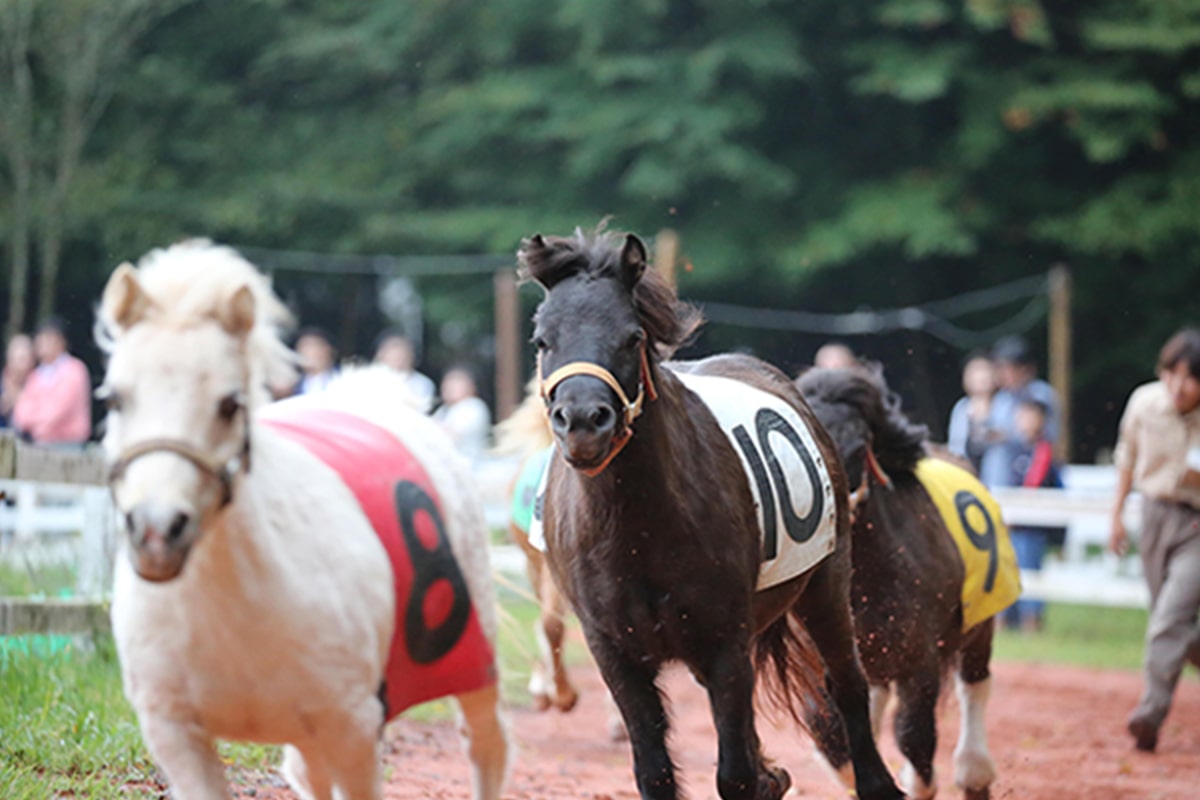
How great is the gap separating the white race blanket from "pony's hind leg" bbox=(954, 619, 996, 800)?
175 cm

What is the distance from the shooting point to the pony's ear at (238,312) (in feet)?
10.3

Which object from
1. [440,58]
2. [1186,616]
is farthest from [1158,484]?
[440,58]

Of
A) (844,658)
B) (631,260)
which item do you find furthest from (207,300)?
(844,658)

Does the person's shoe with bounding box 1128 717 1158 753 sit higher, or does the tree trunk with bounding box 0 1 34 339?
the tree trunk with bounding box 0 1 34 339

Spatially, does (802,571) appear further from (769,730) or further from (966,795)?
(769,730)

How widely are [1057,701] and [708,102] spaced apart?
12.5 metres

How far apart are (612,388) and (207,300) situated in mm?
1347

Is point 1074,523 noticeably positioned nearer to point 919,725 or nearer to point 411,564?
point 919,725

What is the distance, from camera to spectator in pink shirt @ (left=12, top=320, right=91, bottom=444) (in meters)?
12.6

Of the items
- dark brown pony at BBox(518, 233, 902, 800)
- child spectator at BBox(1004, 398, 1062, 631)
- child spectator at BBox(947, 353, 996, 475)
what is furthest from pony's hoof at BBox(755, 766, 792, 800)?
child spectator at BBox(1004, 398, 1062, 631)

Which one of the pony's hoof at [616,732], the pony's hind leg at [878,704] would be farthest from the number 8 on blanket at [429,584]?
the pony's hoof at [616,732]

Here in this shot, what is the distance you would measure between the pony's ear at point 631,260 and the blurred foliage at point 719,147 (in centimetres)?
1447

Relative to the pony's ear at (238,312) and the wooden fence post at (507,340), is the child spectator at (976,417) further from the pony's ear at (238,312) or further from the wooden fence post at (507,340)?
the pony's ear at (238,312)

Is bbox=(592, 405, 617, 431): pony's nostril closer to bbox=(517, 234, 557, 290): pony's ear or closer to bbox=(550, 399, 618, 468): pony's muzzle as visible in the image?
bbox=(550, 399, 618, 468): pony's muzzle
